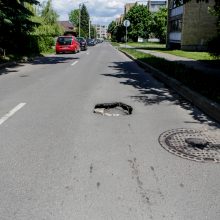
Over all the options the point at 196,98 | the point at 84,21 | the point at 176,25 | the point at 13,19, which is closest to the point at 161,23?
the point at 176,25

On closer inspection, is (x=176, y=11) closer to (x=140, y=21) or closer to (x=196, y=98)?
(x=196, y=98)

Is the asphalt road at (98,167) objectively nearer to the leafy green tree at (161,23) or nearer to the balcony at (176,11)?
the balcony at (176,11)

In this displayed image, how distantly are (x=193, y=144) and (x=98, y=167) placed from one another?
1792 mm

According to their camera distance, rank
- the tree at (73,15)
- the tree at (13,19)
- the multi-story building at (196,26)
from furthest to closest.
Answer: the tree at (73,15) < the multi-story building at (196,26) < the tree at (13,19)

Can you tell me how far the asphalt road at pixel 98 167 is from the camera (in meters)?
3.35

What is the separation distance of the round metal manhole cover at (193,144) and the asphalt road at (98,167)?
0.16 metres

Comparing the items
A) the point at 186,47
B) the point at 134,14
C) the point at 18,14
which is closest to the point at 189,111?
the point at 18,14

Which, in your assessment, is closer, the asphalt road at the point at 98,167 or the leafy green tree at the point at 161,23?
the asphalt road at the point at 98,167

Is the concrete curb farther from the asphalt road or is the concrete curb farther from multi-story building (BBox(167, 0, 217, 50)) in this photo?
multi-story building (BBox(167, 0, 217, 50))

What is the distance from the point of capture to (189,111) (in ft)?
25.4

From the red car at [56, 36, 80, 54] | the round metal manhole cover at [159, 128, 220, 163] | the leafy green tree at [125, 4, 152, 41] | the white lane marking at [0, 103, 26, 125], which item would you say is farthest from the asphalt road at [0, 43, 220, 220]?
the leafy green tree at [125, 4, 152, 41]

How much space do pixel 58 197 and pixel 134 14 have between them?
8374 cm

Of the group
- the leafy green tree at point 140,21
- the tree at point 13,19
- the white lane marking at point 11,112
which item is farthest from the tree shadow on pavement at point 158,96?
the leafy green tree at point 140,21

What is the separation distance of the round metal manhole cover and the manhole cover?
1816 mm
